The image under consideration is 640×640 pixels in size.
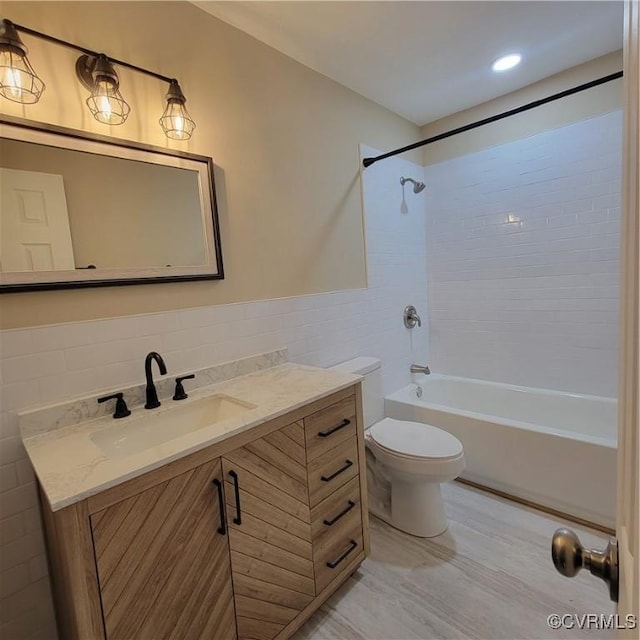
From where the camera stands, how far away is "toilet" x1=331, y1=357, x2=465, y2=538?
5.82 feet

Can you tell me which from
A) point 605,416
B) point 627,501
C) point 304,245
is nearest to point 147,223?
point 304,245

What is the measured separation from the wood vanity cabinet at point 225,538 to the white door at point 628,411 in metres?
0.88

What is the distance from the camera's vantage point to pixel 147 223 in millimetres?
1448

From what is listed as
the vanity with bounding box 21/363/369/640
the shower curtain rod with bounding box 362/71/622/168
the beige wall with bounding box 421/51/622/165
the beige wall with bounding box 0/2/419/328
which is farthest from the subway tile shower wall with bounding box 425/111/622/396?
the vanity with bounding box 21/363/369/640

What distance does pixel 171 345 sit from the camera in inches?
59.5

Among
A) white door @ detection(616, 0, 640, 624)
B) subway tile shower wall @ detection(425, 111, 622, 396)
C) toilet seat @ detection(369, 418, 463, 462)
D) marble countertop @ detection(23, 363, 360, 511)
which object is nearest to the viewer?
white door @ detection(616, 0, 640, 624)

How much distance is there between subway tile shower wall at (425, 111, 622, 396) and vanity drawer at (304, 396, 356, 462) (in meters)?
1.80

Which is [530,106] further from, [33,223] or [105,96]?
[33,223]

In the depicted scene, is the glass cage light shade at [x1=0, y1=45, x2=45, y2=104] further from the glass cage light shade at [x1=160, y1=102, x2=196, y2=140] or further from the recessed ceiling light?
the recessed ceiling light

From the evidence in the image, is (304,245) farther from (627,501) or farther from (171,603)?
(627,501)

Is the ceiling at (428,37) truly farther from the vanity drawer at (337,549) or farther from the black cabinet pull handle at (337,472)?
the vanity drawer at (337,549)

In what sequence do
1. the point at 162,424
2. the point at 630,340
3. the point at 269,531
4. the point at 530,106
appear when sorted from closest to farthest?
the point at 630,340, the point at 269,531, the point at 162,424, the point at 530,106

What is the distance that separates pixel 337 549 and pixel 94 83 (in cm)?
201

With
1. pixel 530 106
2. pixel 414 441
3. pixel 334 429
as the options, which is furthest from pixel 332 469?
pixel 530 106
